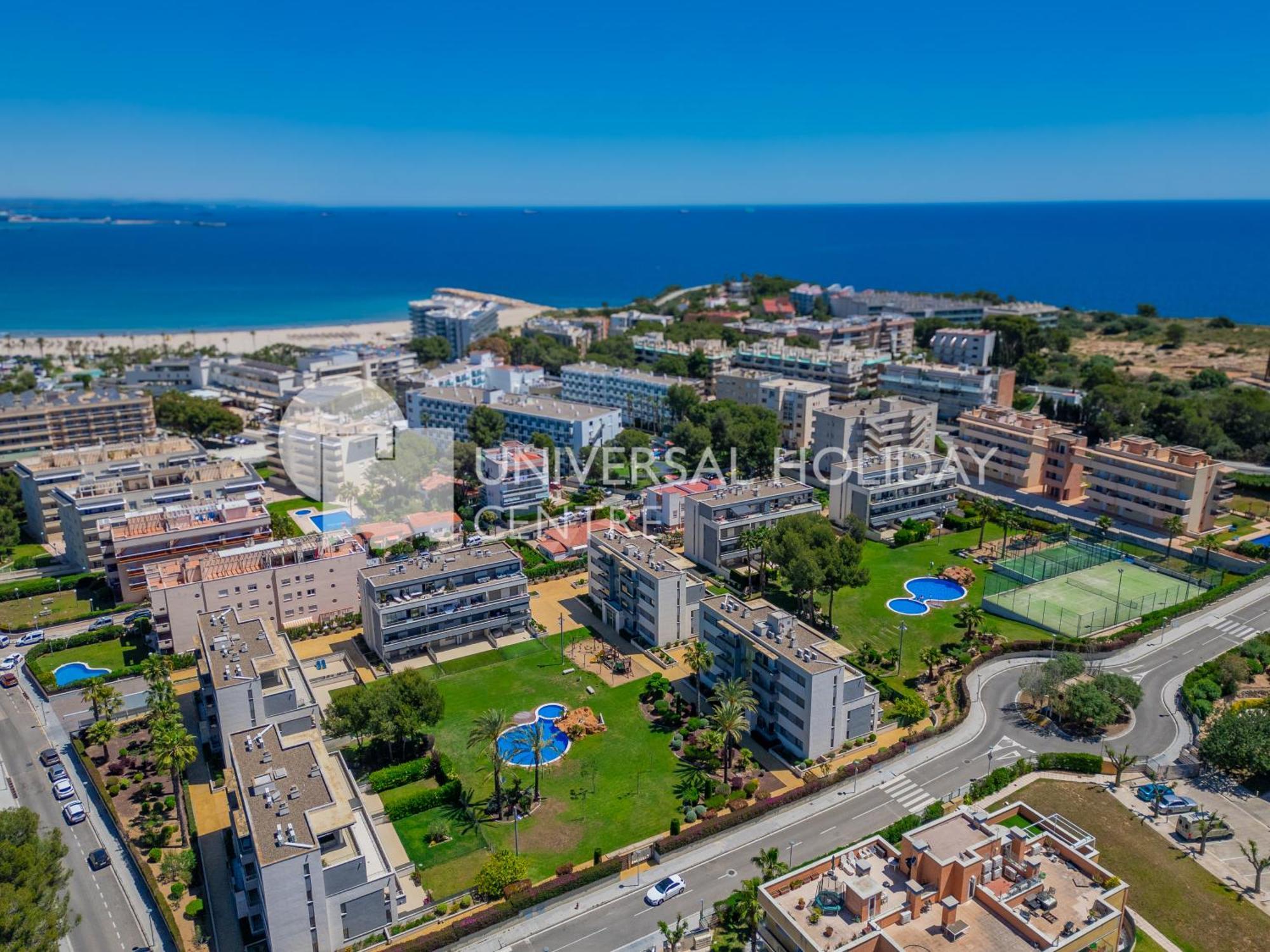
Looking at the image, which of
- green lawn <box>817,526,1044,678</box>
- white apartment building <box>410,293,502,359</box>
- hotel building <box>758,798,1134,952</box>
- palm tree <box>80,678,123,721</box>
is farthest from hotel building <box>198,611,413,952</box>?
white apartment building <box>410,293,502,359</box>

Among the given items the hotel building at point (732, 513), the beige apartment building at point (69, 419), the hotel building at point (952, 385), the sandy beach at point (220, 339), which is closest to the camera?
the hotel building at point (732, 513)

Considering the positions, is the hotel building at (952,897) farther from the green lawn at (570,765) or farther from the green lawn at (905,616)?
the green lawn at (905,616)

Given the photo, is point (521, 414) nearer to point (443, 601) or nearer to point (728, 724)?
point (443, 601)

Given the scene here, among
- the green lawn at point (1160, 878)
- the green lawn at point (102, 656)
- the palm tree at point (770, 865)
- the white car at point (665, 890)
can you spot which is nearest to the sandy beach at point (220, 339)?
the green lawn at point (102, 656)

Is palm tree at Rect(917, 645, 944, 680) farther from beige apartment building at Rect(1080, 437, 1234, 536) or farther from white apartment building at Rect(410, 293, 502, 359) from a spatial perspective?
white apartment building at Rect(410, 293, 502, 359)

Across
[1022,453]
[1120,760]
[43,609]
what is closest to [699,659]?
[1120,760]

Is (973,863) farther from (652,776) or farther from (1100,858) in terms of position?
(652,776)
